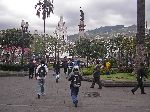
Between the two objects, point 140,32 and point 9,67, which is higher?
point 140,32

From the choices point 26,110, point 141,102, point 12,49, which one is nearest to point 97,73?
point 141,102

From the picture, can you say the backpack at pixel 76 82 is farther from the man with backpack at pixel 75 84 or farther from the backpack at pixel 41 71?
the backpack at pixel 41 71

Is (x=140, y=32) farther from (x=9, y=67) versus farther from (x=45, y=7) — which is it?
(x=45, y=7)

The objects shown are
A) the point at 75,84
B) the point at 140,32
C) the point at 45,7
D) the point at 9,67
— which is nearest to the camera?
the point at 75,84

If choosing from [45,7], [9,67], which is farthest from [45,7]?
[9,67]

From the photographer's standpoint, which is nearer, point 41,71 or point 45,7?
point 41,71

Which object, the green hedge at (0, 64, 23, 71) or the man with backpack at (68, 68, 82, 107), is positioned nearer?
the man with backpack at (68, 68, 82, 107)

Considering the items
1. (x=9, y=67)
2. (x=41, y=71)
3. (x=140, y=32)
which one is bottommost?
(x=41, y=71)

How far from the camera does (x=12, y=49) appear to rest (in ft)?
241

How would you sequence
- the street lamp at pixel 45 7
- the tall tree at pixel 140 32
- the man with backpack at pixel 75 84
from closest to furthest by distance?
1. the man with backpack at pixel 75 84
2. the tall tree at pixel 140 32
3. the street lamp at pixel 45 7

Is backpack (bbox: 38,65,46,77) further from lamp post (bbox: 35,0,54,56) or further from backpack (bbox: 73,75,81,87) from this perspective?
lamp post (bbox: 35,0,54,56)

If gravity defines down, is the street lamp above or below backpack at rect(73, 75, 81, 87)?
above

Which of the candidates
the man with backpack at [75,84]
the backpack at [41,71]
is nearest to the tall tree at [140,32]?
the backpack at [41,71]

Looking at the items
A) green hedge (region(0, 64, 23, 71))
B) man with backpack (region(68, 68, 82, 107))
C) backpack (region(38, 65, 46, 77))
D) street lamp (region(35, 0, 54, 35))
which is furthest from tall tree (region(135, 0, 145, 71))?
street lamp (region(35, 0, 54, 35))
